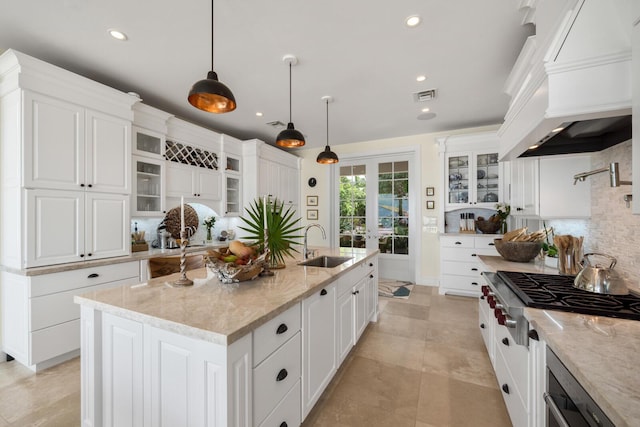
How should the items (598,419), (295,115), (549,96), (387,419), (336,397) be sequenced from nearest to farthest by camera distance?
(598,419) → (549,96) → (387,419) → (336,397) → (295,115)

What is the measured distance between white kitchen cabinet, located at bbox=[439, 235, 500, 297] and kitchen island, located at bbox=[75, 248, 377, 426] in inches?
122

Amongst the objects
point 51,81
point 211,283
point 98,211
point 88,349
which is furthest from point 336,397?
point 51,81

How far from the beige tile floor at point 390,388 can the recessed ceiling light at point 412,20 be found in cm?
271

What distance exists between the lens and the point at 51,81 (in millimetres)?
2209

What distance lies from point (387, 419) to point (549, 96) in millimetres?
1960

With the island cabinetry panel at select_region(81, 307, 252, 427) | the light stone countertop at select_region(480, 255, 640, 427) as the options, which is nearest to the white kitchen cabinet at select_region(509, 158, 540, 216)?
the light stone countertop at select_region(480, 255, 640, 427)


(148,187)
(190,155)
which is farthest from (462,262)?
(148,187)

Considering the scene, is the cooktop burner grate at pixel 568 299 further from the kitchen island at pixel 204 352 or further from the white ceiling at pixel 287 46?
the white ceiling at pixel 287 46

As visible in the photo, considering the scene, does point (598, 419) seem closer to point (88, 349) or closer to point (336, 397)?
point (336, 397)

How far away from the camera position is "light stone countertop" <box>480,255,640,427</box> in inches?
24.1

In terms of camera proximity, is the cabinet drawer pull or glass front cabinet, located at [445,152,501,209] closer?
the cabinet drawer pull

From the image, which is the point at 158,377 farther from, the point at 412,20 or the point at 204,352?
the point at 412,20

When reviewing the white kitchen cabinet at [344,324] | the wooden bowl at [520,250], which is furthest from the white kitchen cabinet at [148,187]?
the wooden bowl at [520,250]

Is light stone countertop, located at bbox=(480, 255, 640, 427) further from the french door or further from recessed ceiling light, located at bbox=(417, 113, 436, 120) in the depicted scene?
the french door
